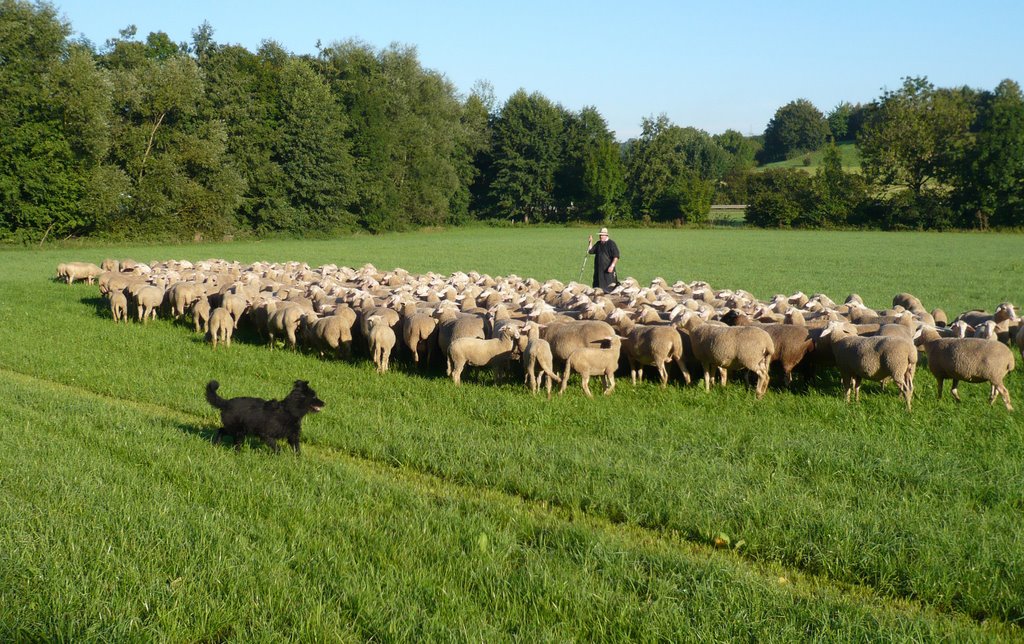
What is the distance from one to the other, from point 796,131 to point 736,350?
480 ft

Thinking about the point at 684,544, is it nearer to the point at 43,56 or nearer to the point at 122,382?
the point at 122,382

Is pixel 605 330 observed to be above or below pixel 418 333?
above

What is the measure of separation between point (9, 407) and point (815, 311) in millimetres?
12653

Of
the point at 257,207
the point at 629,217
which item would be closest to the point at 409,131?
the point at 257,207

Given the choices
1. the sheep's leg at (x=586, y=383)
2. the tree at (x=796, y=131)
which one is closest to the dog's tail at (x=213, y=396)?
the sheep's leg at (x=586, y=383)

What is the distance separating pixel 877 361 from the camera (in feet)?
33.1

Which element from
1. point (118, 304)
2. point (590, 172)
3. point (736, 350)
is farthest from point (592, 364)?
point (590, 172)

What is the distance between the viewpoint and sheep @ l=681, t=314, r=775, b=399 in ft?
35.3

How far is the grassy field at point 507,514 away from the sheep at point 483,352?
0.38m

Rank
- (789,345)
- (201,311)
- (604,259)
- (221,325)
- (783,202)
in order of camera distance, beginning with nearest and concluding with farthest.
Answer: (789,345) → (221,325) → (201,311) → (604,259) → (783,202)

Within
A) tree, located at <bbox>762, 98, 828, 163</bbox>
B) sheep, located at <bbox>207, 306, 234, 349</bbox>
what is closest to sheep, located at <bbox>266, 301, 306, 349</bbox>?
sheep, located at <bbox>207, 306, 234, 349</bbox>

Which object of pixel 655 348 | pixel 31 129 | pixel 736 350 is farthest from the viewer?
pixel 31 129

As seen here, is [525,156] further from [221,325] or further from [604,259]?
[221,325]

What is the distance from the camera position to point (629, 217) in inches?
3469
